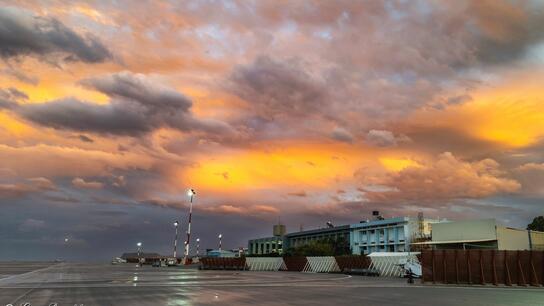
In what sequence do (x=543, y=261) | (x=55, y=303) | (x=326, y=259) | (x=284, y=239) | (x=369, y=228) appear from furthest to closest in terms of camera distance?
(x=284, y=239), (x=369, y=228), (x=326, y=259), (x=543, y=261), (x=55, y=303)

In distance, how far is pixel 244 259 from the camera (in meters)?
89.0

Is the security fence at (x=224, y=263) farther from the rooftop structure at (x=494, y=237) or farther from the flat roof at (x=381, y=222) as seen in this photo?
the flat roof at (x=381, y=222)

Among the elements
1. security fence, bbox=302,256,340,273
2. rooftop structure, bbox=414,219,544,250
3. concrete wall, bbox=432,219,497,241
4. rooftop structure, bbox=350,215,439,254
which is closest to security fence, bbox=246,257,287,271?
security fence, bbox=302,256,340,273

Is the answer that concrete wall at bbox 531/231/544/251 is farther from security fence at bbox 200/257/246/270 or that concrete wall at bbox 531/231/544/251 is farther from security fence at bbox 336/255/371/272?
security fence at bbox 200/257/246/270


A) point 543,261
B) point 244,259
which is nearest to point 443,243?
point 244,259

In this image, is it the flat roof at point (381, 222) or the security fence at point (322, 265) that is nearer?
the security fence at point (322, 265)

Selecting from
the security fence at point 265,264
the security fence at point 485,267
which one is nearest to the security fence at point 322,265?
the security fence at point 265,264

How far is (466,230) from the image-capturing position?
84750mm

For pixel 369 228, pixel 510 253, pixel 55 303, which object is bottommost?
pixel 55 303

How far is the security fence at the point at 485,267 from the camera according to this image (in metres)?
42.8

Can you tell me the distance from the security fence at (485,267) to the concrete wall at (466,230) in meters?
39.4

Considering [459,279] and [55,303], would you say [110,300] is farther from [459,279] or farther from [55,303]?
[459,279]

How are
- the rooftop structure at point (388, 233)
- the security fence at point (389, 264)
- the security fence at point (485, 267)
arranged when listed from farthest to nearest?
1. the rooftop structure at point (388, 233)
2. the security fence at point (389, 264)
3. the security fence at point (485, 267)

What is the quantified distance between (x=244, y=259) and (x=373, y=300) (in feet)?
216
